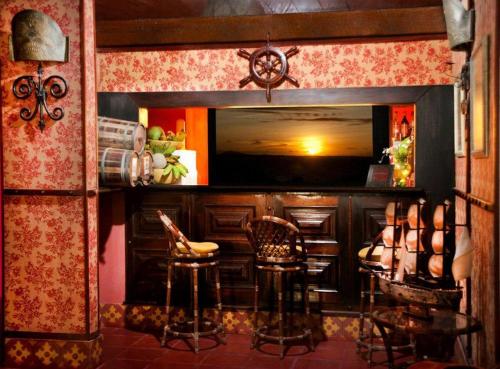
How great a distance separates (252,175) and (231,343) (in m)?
3.79

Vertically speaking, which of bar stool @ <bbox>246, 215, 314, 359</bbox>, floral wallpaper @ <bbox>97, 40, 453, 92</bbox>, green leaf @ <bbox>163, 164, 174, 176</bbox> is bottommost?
bar stool @ <bbox>246, 215, 314, 359</bbox>

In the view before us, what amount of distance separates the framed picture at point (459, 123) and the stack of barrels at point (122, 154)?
2.55 metres

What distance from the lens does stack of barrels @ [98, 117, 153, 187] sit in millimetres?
5023

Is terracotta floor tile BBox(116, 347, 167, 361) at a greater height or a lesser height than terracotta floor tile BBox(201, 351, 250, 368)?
greater

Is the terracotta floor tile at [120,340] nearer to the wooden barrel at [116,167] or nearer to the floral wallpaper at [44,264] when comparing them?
the floral wallpaper at [44,264]

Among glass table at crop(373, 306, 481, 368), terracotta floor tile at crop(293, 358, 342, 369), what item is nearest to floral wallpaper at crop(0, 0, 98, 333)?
terracotta floor tile at crop(293, 358, 342, 369)

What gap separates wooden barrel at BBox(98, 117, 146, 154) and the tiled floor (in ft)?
5.38

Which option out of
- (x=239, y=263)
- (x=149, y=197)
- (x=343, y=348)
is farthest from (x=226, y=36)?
(x=343, y=348)

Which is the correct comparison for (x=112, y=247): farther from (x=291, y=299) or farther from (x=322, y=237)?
(x=322, y=237)

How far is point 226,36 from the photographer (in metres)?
5.57

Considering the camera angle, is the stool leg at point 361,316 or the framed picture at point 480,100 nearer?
the framed picture at point 480,100

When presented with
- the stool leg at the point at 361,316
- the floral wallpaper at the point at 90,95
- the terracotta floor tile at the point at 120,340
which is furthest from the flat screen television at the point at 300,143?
the floral wallpaper at the point at 90,95

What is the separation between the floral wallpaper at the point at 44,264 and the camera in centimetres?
448

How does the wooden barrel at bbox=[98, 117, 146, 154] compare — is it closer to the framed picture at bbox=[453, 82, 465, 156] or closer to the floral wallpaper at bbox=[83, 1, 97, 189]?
the floral wallpaper at bbox=[83, 1, 97, 189]
